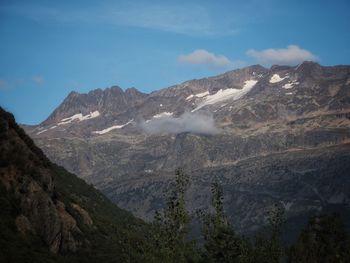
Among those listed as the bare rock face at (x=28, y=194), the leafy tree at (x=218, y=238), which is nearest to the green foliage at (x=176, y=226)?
the leafy tree at (x=218, y=238)

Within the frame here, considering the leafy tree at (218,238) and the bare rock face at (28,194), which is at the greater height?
the bare rock face at (28,194)

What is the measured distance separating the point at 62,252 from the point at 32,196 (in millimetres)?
23587

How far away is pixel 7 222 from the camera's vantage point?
555 feet

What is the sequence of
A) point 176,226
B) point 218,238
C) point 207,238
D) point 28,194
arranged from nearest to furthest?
1. point 176,226
2. point 218,238
3. point 207,238
4. point 28,194

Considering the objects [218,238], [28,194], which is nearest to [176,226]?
→ [218,238]

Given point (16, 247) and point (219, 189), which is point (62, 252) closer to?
point (16, 247)

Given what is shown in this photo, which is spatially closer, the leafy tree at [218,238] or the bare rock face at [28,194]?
the leafy tree at [218,238]

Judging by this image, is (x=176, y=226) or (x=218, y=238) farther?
(x=218, y=238)

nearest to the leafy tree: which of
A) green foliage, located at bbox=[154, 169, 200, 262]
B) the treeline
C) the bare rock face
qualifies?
the treeline

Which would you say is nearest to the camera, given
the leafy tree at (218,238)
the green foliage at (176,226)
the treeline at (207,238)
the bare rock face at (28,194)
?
the green foliage at (176,226)

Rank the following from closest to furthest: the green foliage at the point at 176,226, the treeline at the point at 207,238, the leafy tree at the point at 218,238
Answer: the green foliage at the point at 176,226, the treeline at the point at 207,238, the leafy tree at the point at 218,238

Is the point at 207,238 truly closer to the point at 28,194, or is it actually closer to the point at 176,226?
the point at 176,226

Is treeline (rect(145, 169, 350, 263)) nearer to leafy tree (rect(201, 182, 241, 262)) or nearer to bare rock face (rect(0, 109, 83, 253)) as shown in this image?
leafy tree (rect(201, 182, 241, 262))

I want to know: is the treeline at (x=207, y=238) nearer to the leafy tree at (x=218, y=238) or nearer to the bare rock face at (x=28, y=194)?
the leafy tree at (x=218, y=238)
